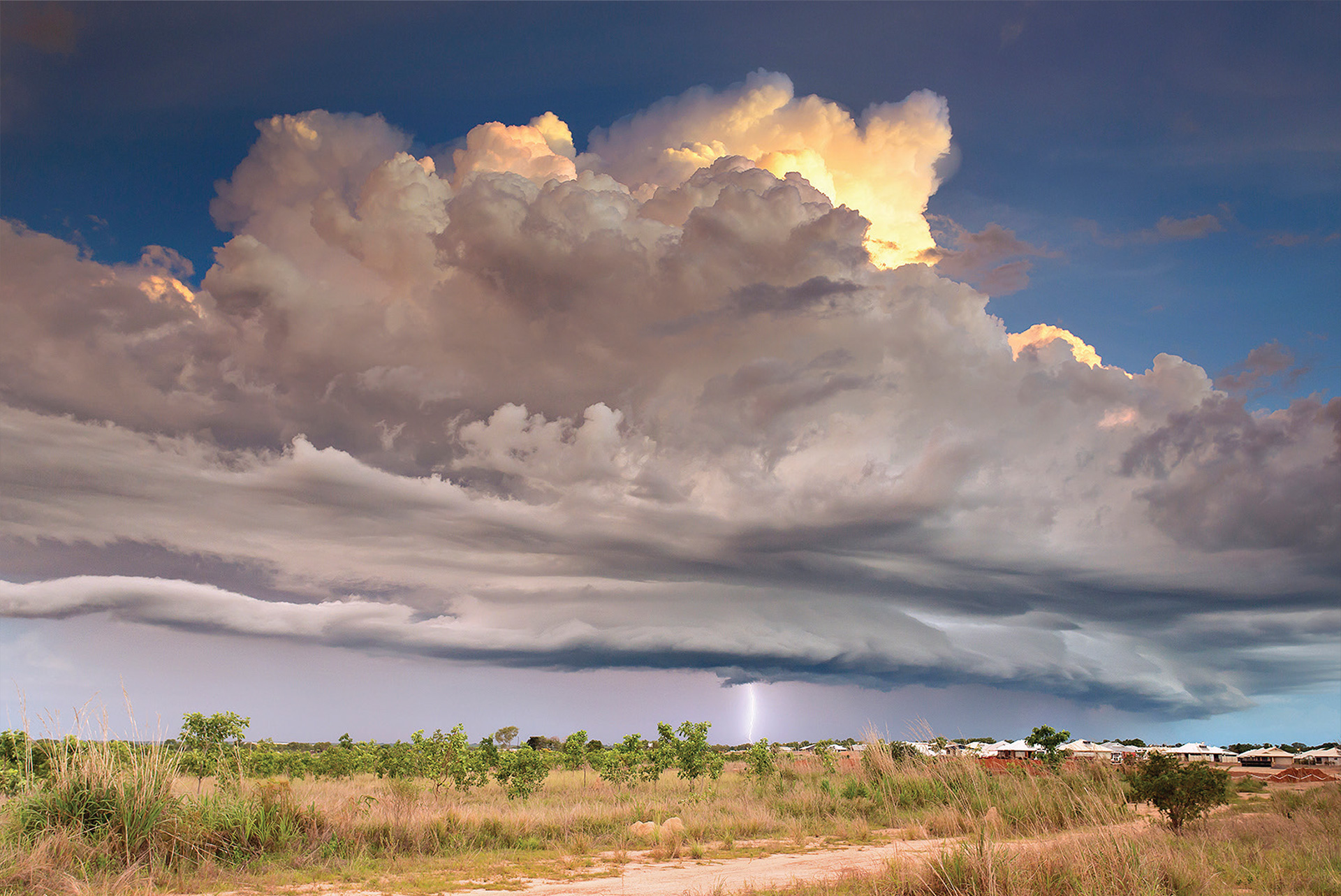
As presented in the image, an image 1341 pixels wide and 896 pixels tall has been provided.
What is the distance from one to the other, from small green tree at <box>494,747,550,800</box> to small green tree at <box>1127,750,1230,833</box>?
24.6 m

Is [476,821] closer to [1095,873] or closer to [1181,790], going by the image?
[1095,873]

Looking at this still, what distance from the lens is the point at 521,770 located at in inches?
1439

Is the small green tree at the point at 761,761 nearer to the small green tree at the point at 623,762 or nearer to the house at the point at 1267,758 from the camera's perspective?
the small green tree at the point at 623,762

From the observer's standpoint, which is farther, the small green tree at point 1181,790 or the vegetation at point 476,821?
the small green tree at point 1181,790

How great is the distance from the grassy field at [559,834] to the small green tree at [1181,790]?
499 mm

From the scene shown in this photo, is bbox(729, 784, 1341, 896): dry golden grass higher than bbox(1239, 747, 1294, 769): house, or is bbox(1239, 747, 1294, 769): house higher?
bbox(729, 784, 1341, 896): dry golden grass

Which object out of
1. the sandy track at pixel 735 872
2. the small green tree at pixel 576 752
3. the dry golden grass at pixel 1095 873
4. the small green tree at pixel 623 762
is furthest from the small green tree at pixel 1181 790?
the small green tree at pixel 576 752

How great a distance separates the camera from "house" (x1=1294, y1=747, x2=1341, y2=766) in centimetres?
8781

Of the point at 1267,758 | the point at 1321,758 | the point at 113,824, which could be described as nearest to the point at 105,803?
the point at 113,824

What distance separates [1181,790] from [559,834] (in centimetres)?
1524

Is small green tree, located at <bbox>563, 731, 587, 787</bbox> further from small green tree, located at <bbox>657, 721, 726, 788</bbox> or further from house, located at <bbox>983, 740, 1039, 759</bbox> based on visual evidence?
house, located at <bbox>983, 740, 1039, 759</bbox>

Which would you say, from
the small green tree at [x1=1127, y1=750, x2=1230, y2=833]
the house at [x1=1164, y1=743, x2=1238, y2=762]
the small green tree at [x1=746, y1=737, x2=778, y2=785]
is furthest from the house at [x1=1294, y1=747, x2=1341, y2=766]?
the small green tree at [x1=1127, y1=750, x2=1230, y2=833]

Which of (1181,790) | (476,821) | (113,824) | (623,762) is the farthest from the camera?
(623,762)

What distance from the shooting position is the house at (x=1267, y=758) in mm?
93250
